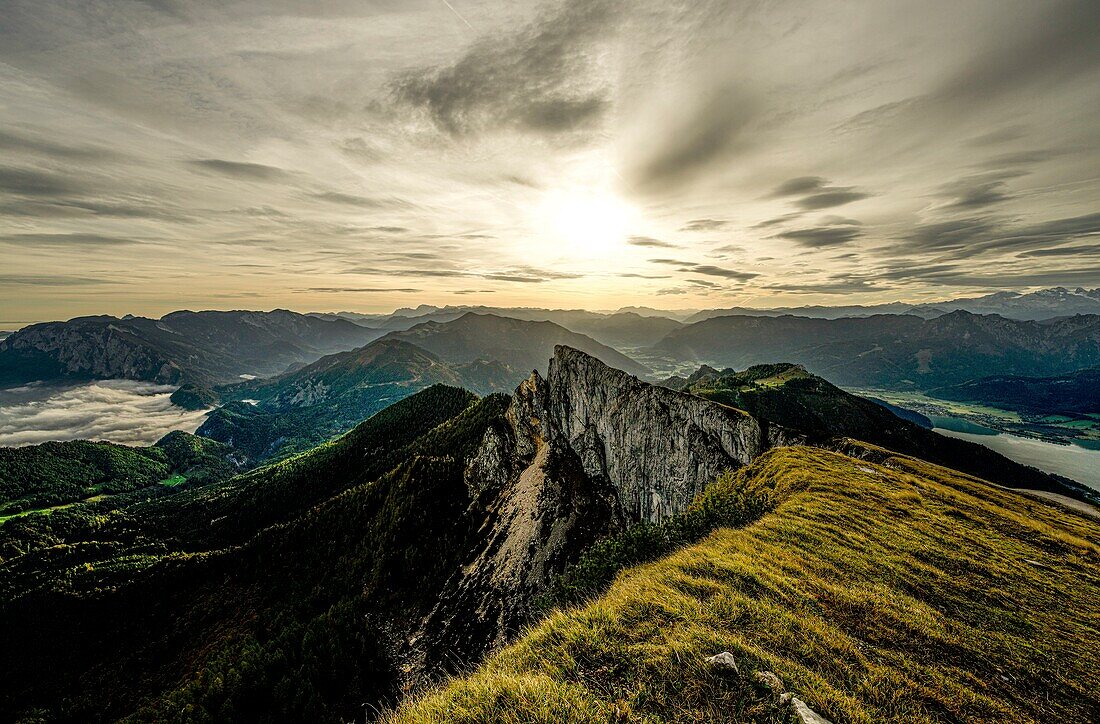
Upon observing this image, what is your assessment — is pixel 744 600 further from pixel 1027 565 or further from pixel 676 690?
pixel 1027 565

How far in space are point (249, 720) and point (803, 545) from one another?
95611 mm

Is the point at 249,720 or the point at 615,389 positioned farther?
the point at 615,389

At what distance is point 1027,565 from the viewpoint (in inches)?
746

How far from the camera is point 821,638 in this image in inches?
414

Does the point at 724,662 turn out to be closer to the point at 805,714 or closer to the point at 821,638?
the point at 805,714

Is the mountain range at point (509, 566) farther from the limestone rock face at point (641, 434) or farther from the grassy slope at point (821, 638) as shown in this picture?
the limestone rock face at point (641, 434)

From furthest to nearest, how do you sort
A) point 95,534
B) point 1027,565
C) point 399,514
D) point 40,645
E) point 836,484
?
point 95,534 < point 399,514 < point 40,645 < point 836,484 < point 1027,565

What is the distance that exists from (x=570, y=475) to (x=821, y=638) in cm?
8590

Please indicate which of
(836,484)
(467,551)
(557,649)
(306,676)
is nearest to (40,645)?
(306,676)

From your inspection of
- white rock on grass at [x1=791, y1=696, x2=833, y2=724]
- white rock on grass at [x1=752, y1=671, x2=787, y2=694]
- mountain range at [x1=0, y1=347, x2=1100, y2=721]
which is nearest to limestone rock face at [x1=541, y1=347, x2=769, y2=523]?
mountain range at [x1=0, y1=347, x2=1100, y2=721]

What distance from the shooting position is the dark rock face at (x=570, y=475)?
72438 mm

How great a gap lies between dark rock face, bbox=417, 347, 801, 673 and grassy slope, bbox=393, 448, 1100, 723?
175ft

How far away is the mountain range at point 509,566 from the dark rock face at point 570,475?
0.46 m

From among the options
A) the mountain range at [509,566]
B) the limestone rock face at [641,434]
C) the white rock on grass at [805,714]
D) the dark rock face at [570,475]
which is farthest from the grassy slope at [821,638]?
the dark rock face at [570,475]
